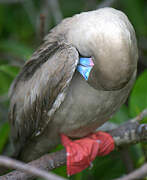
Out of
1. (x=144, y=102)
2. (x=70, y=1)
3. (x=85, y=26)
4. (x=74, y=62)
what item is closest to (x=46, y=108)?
(x=74, y=62)

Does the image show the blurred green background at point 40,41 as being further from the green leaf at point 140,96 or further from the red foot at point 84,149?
the red foot at point 84,149

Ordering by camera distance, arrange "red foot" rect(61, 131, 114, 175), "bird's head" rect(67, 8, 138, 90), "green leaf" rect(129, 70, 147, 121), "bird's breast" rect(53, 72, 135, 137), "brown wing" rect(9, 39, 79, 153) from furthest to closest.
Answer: "green leaf" rect(129, 70, 147, 121)
"red foot" rect(61, 131, 114, 175)
"bird's breast" rect(53, 72, 135, 137)
"brown wing" rect(9, 39, 79, 153)
"bird's head" rect(67, 8, 138, 90)

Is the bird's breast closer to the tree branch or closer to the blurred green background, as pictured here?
the tree branch

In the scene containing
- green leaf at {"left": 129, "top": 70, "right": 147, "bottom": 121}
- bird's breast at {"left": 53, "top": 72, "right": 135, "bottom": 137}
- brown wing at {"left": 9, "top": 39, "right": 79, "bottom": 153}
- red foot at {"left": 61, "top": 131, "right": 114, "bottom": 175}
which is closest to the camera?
brown wing at {"left": 9, "top": 39, "right": 79, "bottom": 153}

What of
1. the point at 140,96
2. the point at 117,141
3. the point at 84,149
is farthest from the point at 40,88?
the point at 140,96

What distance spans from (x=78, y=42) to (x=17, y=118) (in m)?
0.97

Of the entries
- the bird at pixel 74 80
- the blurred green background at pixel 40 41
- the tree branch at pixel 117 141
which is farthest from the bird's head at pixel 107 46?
the blurred green background at pixel 40 41

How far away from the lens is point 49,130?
2.88 meters

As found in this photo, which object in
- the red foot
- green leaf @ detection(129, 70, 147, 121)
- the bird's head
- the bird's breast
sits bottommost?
the red foot

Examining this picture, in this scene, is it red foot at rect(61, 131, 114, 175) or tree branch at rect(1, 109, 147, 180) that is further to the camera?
red foot at rect(61, 131, 114, 175)

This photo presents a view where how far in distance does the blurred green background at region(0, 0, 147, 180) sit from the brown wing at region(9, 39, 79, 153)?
0.34 metres

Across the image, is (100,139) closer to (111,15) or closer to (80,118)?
(80,118)

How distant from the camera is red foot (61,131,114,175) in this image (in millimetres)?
2866

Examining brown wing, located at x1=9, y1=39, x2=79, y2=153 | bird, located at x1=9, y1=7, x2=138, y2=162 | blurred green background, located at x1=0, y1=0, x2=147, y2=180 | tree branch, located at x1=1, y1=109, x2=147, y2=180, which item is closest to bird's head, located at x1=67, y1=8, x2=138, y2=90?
bird, located at x1=9, y1=7, x2=138, y2=162
